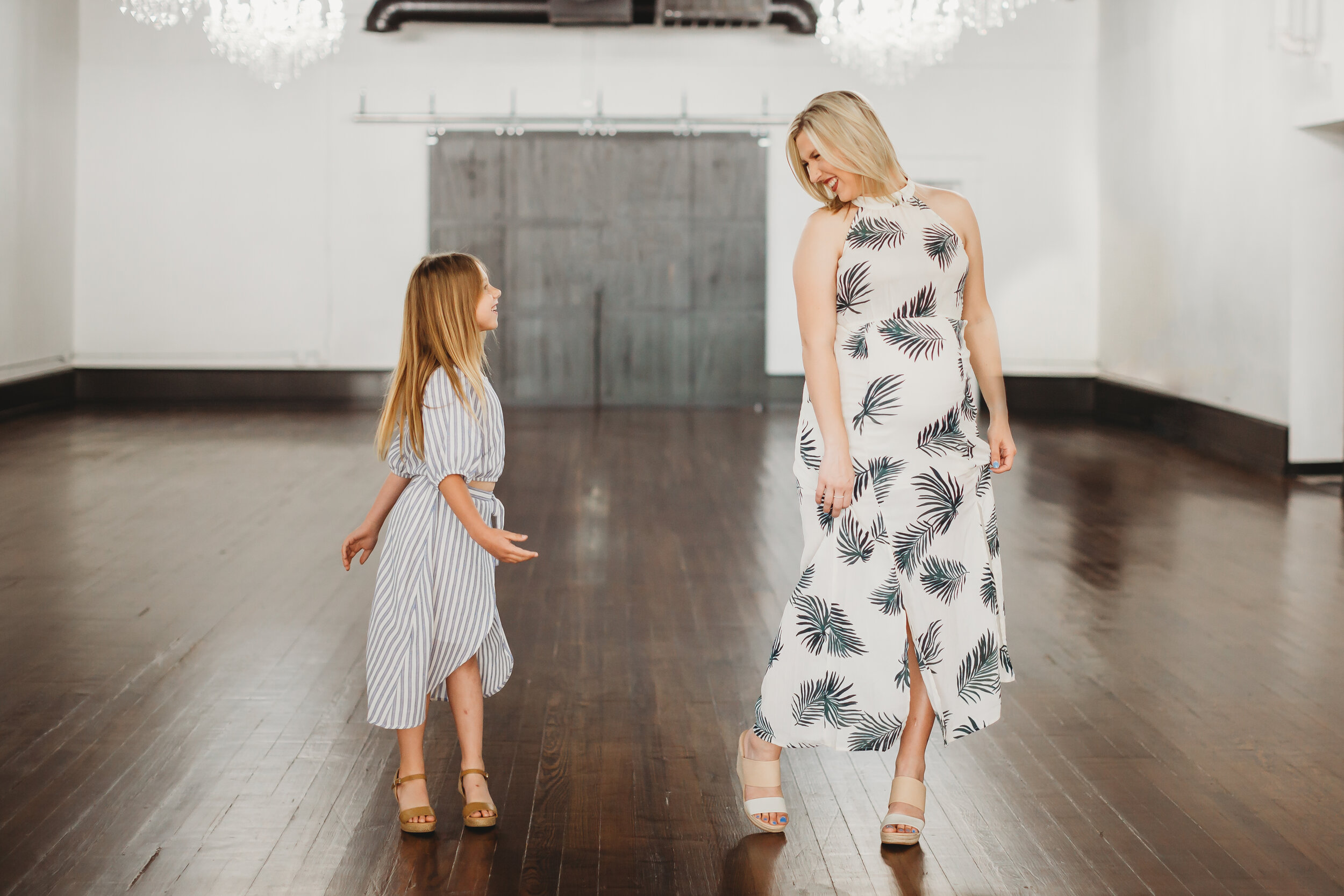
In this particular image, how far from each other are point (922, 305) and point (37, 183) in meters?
10.00

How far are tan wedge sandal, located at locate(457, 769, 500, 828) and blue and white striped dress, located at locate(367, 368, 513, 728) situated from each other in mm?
179

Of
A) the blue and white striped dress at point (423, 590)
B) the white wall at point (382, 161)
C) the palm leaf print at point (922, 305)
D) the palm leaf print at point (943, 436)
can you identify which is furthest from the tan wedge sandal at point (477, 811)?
the white wall at point (382, 161)

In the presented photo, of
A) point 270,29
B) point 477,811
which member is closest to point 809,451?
point 477,811

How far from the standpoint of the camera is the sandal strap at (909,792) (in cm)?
252

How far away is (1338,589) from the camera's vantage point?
4723 millimetres

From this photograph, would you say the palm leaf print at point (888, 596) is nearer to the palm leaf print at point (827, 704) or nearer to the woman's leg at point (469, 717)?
the palm leaf print at point (827, 704)

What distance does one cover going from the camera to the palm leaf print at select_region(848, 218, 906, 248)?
2.32 m

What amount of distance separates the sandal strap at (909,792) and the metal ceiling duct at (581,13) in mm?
8612

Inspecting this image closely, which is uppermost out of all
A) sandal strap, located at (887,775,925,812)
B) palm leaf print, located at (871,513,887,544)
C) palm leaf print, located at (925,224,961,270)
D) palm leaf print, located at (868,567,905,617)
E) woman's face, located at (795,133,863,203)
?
woman's face, located at (795,133,863,203)

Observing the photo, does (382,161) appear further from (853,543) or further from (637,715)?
(853,543)

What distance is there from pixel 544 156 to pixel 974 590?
950 centimetres

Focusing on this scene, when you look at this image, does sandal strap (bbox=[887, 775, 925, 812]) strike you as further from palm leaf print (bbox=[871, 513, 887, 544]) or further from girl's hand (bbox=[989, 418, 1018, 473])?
girl's hand (bbox=[989, 418, 1018, 473])

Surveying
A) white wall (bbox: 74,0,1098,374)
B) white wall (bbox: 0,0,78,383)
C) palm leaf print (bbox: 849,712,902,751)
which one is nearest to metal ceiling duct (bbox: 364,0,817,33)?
white wall (bbox: 74,0,1098,374)

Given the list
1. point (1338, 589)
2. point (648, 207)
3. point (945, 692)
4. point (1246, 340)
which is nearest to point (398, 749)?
point (945, 692)
